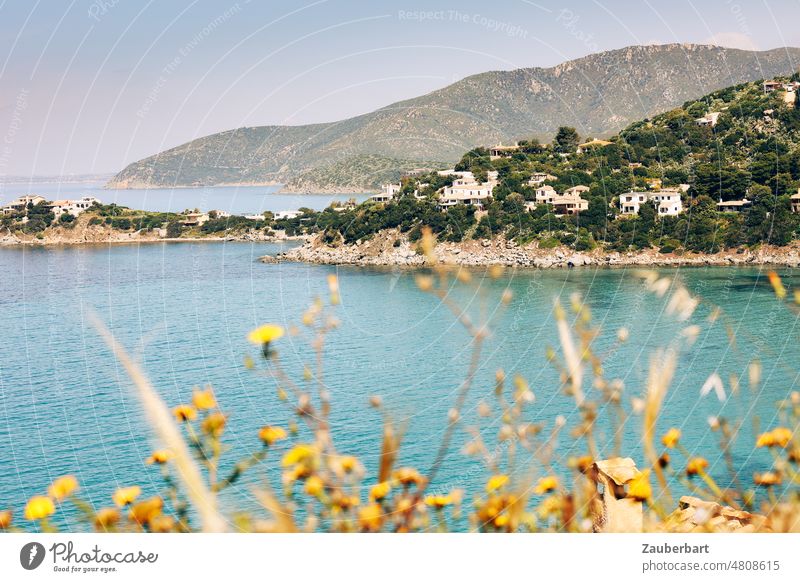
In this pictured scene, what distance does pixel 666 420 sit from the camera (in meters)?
20.3

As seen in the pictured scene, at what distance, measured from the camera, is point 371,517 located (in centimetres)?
259

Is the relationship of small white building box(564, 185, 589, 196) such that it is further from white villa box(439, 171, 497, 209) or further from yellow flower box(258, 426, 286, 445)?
yellow flower box(258, 426, 286, 445)

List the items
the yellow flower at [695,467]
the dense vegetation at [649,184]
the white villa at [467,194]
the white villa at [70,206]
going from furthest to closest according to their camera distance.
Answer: the white villa at [70,206] < the white villa at [467,194] < the dense vegetation at [649,184] < the yellow flower at [695,467]

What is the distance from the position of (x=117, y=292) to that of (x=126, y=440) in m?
31.7

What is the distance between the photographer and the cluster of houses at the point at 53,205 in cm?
9262

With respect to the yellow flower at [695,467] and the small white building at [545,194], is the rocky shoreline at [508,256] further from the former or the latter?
the yellow flower at [695,467]

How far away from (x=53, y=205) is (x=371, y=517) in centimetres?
9945

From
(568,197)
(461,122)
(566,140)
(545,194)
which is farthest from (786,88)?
(461,122)

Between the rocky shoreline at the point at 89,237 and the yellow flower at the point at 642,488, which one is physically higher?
the yellow flower at the point at 642,488

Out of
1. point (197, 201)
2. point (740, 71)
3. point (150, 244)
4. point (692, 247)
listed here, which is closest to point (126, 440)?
point (692, 247)

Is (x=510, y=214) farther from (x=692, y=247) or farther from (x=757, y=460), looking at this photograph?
(x=757, y=460)

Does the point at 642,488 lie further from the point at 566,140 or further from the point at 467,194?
the point at 566,140
